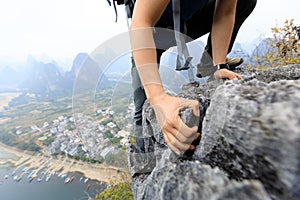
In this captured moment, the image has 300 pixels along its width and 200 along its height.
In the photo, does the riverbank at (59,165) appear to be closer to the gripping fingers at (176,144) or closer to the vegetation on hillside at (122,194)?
the vegetation on hillside at (122,194)

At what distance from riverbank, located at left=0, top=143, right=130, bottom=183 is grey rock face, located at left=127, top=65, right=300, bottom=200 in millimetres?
16936

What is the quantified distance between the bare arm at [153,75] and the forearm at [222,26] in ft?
2.98

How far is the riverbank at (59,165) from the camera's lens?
66.2 ft

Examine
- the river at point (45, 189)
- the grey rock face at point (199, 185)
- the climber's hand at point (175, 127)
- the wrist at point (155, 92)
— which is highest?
the wrist at point (155, 92)

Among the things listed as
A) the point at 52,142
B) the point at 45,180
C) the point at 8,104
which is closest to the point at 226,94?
the point at 45,180

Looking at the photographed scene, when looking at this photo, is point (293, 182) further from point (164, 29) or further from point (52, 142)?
point (52, 142)

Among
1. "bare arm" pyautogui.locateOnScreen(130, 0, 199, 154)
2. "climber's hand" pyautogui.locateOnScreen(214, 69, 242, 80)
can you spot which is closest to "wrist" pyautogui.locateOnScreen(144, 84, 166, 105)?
"bare arm" pyautogui.locateOnScreen(130, 0, 199, 154)

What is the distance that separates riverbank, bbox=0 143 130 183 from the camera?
20172 millimetres

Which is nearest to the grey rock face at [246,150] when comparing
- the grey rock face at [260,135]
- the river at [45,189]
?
the grey rock face at [260,135]

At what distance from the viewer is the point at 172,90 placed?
1.67 meters

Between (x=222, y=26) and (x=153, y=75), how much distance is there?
117 cm

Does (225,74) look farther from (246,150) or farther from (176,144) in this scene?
(246,150)

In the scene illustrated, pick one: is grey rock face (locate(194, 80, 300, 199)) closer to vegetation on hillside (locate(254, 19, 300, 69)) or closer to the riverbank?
vegetation on hillside (locate(254, 19, 300, 69))

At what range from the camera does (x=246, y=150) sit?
480 mm
